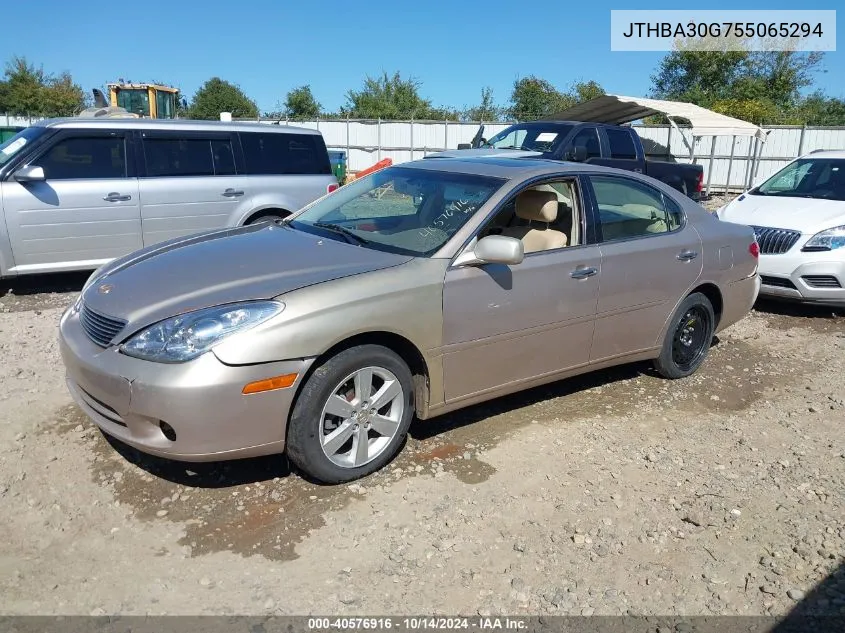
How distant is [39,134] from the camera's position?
279 inches

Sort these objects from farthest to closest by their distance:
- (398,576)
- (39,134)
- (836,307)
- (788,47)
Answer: (788,47)
(836,307)
(39,134)
(398,576)

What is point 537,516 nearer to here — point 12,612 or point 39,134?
point 12,612

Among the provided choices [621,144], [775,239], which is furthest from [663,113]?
[775,239]

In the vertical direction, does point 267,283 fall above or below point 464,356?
above

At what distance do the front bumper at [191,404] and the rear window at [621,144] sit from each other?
10901 millimetres

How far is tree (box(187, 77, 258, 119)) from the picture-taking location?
52.2m

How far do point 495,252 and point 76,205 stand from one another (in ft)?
17.2

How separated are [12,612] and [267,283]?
1705 millimetres

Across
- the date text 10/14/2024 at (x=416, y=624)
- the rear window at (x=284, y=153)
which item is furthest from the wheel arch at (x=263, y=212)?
the date text 10/14/2024 at (x=416, y=624)

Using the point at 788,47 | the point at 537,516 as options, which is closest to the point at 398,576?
the point at 537,516

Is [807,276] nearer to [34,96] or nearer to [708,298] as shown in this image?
[708,298]

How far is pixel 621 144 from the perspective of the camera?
13117mm

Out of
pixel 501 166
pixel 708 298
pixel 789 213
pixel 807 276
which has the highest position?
pixel 501 166

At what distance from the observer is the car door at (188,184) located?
7508mm
